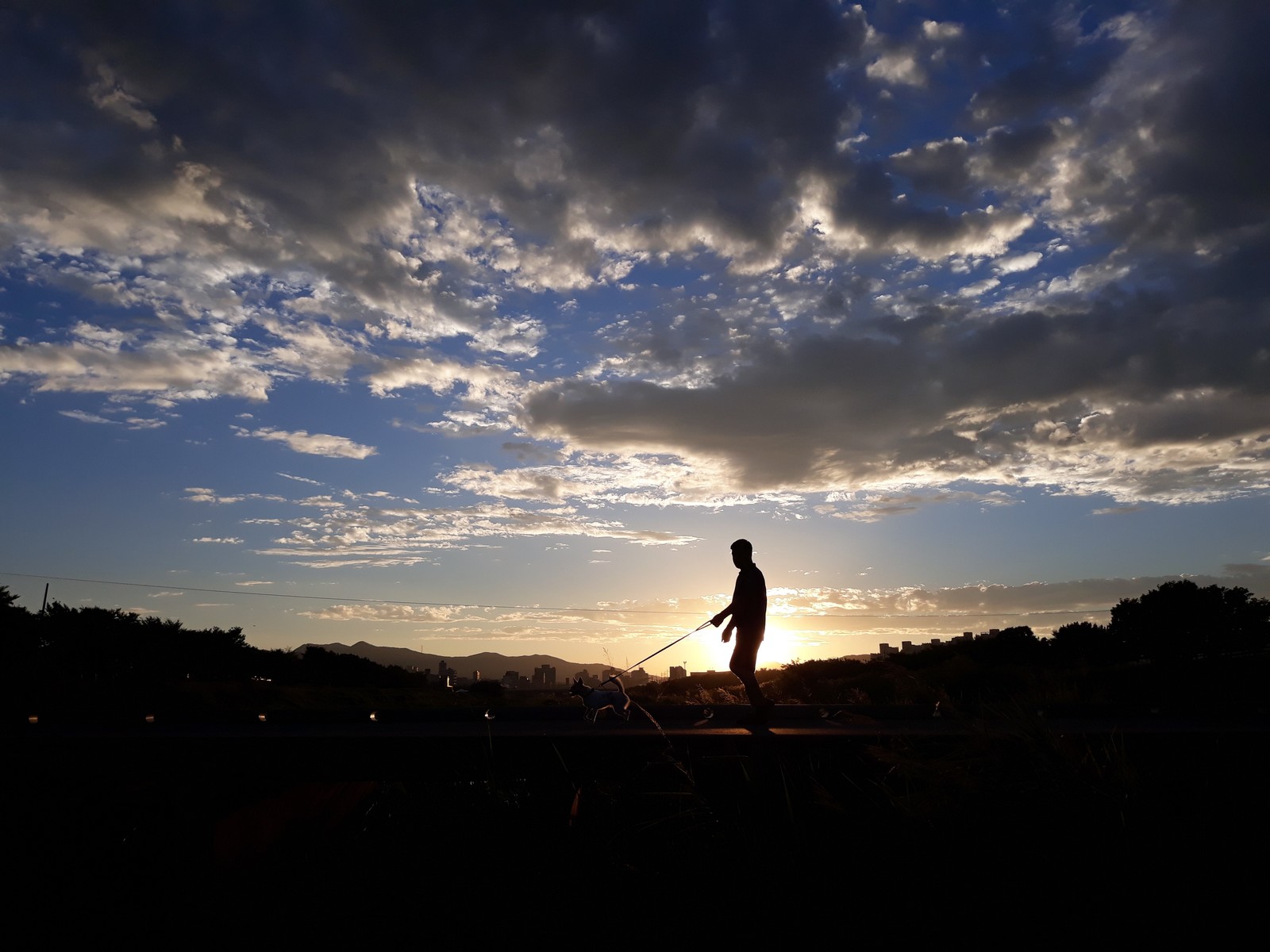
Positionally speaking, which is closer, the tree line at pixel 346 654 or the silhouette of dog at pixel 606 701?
the silhouette of dog at pixel 606 701

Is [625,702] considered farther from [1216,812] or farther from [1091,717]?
[1216,812]

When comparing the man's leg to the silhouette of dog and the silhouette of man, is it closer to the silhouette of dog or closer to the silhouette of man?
the silhouette of man

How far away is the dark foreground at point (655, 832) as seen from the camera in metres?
3.65

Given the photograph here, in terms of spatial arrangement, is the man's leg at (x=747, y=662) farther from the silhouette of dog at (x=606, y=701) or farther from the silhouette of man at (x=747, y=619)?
the silhouette of dog at (x=606, y=701)

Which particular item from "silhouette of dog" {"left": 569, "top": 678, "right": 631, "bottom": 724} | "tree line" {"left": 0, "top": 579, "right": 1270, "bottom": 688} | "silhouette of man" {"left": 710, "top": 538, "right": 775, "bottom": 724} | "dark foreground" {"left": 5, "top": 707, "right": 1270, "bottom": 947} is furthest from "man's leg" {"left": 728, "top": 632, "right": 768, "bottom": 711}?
Result: "tree line" {"left": 0, "top": 579, "right": 1270, "bottom": 688}

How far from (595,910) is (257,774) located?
275 centimetres

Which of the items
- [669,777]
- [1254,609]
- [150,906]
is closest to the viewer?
[150,906]

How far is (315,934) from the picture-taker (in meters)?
4.43

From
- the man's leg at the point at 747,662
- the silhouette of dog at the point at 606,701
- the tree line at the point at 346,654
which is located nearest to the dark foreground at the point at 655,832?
the silhouette of dog at the point at 606,701

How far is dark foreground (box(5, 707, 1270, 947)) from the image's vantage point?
12.0 feet

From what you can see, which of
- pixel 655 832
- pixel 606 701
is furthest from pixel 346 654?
pixel 655 832

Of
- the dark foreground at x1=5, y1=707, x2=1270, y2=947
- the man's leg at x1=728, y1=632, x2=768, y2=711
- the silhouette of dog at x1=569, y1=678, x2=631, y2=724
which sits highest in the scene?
the man's leg at x1=728, y1=632, x2=768, y2=711

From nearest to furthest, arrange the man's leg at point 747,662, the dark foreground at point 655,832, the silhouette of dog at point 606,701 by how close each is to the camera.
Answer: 1. the dark foreground at point 655,832
2. the man's leg at point 747,662
3. the silhouette of dog at point 606,701

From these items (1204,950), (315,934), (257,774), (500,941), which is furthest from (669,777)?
(1204,950)
